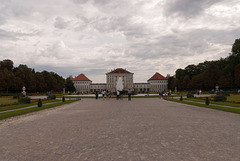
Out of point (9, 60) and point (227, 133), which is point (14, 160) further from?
point (9, 60)

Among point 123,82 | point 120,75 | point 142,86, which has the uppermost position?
point 120,75

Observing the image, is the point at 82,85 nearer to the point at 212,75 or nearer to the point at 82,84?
the point at 82,84

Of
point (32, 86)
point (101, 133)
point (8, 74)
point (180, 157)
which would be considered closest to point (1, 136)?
point (101, 133)

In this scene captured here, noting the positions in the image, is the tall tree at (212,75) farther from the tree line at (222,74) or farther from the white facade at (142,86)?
the white facade at (142,86)

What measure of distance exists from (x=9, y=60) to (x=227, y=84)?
69.5 m

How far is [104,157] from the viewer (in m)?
5.05

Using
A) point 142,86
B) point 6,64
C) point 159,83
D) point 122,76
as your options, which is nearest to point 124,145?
point 6,64

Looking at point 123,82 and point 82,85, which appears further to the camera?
point 82,85

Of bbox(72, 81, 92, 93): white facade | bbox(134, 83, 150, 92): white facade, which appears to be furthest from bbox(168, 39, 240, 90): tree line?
bbox(72, 81, 92, 93): white facade

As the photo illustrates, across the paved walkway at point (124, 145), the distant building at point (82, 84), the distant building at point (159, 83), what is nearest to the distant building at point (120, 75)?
the distant building at point (82, 84)

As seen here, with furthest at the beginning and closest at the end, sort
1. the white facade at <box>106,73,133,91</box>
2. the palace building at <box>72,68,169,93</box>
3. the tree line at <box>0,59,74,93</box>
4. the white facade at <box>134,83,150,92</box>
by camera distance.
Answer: the white facade at <box>134,83,150,92</box>
the palace building at <box>72,68,169,93</box>
the white facade at <box>106,73,133,91</box>
the tree line at <box>0,59,74,93</box>

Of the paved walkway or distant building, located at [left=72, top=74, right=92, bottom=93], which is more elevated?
distant building, located at [left=72, top=74, right=92, bottom=93]

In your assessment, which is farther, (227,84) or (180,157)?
(227,84)

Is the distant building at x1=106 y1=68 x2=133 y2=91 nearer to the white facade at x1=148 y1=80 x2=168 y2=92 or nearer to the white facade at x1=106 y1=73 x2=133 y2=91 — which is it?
the white facade at x1=106 y1=73 x2=133 y2=91
